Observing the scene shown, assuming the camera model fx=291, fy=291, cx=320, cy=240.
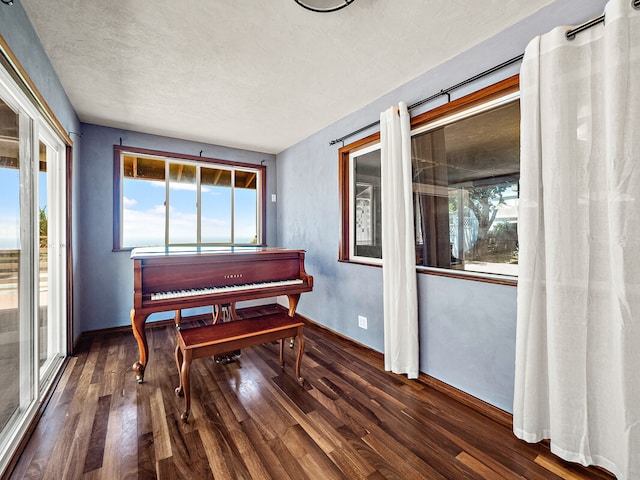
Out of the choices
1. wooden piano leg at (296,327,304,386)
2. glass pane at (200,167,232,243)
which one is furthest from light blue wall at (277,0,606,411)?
glass pane at (200,167,232,243)

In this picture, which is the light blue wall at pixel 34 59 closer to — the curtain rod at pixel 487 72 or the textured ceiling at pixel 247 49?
the textured ceiling at pixel 247 49

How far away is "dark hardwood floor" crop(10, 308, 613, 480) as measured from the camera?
1.46 metres

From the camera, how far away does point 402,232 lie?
7.71 feet

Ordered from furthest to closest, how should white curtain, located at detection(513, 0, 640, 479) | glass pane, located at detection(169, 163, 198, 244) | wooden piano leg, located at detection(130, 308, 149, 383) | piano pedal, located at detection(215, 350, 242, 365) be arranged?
glass pane, located at detection(169, 163, 198, 244), piano pedal, located at detection(215, 350, 242, 365), wooden piano leg, located at detection(130, 308, 149, 383), white curtain, located at detection(513, 0, 640, 479)

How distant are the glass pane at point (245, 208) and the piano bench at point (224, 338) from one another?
230cm

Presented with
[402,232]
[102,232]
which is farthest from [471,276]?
[102,232]

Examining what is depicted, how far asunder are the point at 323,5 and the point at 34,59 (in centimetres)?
183

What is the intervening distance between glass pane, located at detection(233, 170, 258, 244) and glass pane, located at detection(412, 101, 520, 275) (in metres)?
2.81

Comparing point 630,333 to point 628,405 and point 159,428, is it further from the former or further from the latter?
point 159,428

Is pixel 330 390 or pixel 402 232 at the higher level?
pixel 402 232

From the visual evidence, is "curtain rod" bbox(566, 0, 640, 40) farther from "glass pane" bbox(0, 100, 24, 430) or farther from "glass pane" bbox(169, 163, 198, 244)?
"glass pane" bbox(169, 163, 198, 244)

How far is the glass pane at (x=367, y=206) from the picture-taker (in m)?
2.94

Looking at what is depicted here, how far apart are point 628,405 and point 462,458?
2.55 feet

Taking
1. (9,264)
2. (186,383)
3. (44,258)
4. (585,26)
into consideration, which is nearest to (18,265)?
(9,264)
